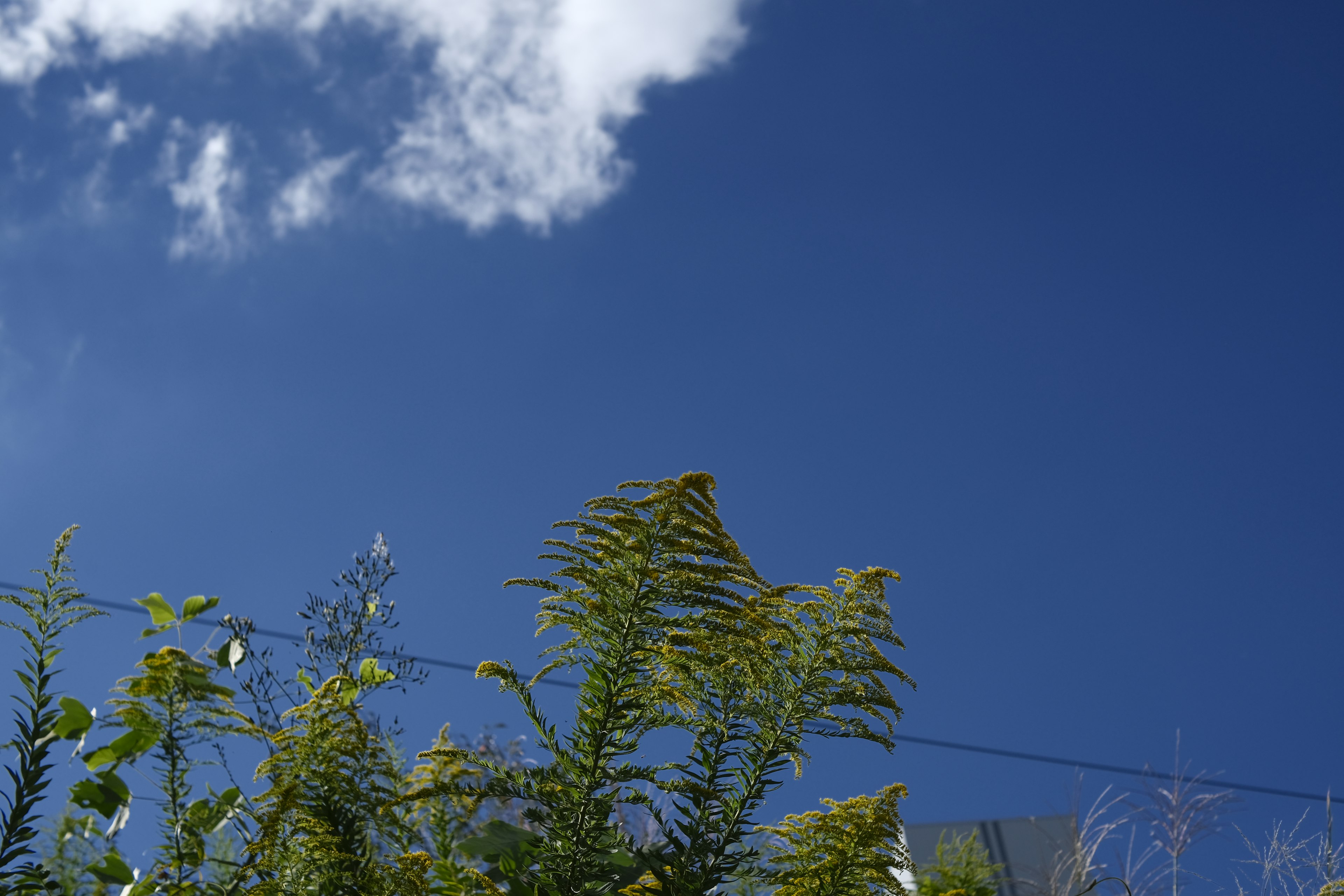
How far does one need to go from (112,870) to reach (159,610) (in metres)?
0.48

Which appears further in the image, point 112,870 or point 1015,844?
point 1015,844

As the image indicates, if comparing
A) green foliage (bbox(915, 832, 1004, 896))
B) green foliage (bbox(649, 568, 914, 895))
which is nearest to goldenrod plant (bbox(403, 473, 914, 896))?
green foliage (bbox(649, 568, 914, 895))

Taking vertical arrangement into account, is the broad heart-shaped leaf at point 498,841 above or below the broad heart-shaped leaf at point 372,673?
below

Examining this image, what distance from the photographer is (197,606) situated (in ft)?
6.46

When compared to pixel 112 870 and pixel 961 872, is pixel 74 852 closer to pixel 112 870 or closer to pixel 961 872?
pixel 112 870

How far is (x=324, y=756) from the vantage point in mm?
1416

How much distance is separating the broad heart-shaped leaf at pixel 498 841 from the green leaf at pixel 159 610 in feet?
2.64

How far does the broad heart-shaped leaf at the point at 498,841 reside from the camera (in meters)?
1.52

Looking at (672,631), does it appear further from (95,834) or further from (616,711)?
(95,834)

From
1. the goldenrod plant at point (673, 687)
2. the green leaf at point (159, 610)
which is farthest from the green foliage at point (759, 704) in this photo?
the green leaf at point (159, 610)

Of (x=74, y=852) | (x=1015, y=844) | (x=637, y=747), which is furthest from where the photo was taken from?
(x=1015, y=844)

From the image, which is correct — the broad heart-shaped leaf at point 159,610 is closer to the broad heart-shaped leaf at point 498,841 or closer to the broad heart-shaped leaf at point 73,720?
the broad heart-shaped leaf at point 73,720

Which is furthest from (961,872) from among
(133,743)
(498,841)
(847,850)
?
(133,743)

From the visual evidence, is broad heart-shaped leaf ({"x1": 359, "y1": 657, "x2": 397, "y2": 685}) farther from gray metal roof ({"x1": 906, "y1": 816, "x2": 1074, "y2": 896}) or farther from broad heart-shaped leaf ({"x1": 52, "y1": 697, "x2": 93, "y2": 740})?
gray metal roof ({"x1": 906, "y1": 816, "x2": 1074, "y2": 896})
